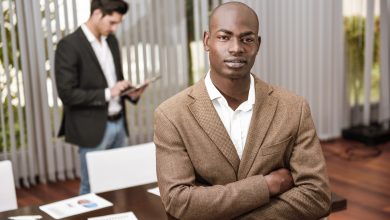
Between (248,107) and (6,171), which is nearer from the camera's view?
(248,107)

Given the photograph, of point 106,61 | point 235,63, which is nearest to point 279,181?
point 235,63

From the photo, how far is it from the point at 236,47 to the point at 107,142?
6.70 feet

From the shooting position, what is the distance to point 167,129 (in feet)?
5.96

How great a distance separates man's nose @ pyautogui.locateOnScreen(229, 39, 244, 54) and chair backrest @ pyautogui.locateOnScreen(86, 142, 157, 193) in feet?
4.14

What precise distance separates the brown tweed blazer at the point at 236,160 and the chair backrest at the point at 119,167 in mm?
996

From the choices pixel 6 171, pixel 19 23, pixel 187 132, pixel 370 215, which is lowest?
pixel 370 215

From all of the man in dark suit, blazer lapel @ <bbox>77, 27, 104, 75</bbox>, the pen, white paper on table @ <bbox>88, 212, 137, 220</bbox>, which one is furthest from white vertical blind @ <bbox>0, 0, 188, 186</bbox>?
white paper on table @ <bbox>88, 212, 137, 220</bbox>

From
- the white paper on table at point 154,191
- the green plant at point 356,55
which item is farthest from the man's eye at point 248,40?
the green plant at point 356,55

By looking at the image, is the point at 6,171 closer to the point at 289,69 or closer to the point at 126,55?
the point at 126,55

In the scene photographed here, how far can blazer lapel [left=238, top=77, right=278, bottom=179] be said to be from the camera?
1.82 meters

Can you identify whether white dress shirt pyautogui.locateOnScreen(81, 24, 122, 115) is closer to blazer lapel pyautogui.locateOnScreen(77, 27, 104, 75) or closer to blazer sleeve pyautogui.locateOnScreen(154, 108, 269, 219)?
blazer lapel pyautogui.locateOnScreen(77, 27, 104, 75)

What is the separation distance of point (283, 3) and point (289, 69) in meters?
0.70

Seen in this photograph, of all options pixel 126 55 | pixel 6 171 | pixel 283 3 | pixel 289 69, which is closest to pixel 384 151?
pixel 289 69

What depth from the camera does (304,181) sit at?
1877 millimetres
